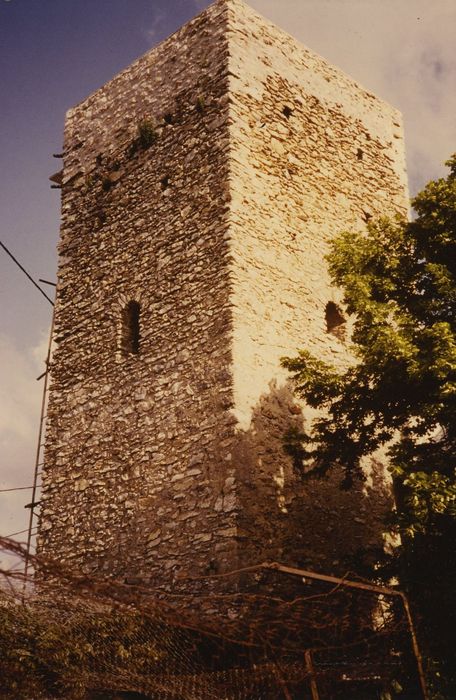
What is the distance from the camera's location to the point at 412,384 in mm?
7262

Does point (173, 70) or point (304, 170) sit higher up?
point (173, 70)

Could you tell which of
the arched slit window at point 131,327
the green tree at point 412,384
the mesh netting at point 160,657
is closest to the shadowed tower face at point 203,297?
the arched slit window at point 131,327

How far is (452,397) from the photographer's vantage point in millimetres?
6930

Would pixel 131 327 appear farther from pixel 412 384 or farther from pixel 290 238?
pixel 412 384

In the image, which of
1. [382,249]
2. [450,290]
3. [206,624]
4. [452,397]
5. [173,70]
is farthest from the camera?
[173,70]

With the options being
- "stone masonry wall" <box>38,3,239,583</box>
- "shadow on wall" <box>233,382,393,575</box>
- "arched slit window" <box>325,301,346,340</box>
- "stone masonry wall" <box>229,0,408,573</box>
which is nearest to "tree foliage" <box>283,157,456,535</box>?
"shadow on wall" <box>233,382,393,575</box>

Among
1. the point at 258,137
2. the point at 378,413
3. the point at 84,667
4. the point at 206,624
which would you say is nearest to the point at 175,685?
the point at 84,667

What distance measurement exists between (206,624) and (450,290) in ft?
15.0

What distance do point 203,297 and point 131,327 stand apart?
1.66 m

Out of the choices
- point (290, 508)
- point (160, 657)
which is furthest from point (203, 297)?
point (160, 657)

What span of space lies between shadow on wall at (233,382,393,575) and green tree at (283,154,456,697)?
40cm

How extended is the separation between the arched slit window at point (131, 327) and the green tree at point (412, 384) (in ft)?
9.51

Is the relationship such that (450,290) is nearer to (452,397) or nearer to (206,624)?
(452,397)

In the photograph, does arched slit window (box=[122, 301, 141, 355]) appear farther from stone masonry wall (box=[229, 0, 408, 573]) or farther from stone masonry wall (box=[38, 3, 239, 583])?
stone masonry wall (box=[229, 0, 408, 573])
